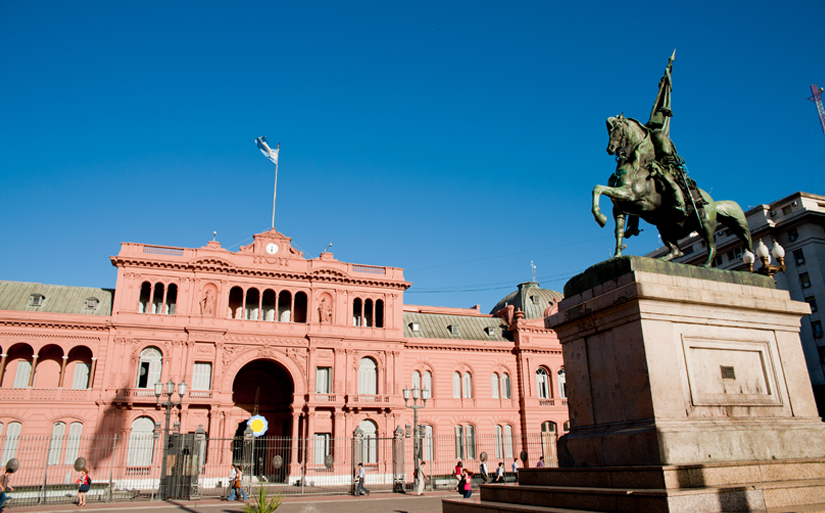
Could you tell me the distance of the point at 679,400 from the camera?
25.3 feet

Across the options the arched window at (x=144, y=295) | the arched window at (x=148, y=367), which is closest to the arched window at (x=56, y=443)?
the arched window at (x=148, y=367)

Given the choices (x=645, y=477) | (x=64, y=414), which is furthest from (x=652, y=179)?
(x=64, y=414)

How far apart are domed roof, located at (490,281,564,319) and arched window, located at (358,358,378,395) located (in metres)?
16.2

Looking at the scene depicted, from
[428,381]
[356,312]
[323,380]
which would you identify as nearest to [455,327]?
[428,381]

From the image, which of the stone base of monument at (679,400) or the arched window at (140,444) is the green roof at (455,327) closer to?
Answer: the arched window at (140,444)

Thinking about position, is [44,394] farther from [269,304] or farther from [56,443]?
[269,304]

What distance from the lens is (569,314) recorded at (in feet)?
30.6

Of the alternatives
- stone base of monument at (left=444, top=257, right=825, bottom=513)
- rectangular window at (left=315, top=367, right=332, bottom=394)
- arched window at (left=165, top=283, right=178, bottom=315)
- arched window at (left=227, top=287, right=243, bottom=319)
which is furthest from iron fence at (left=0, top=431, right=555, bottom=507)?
stone base of monument at (left=444, top=257, right=825, bottom=513)

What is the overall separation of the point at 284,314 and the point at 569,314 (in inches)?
1338

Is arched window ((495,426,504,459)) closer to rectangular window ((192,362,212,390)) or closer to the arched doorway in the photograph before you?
the arched doorway

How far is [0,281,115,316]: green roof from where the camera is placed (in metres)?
37.2

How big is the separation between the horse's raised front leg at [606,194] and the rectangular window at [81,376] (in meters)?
36.5

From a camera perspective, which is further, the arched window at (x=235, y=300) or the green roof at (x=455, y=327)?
the green roof at (x=455, y=327)

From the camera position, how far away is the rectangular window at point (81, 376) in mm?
35781
